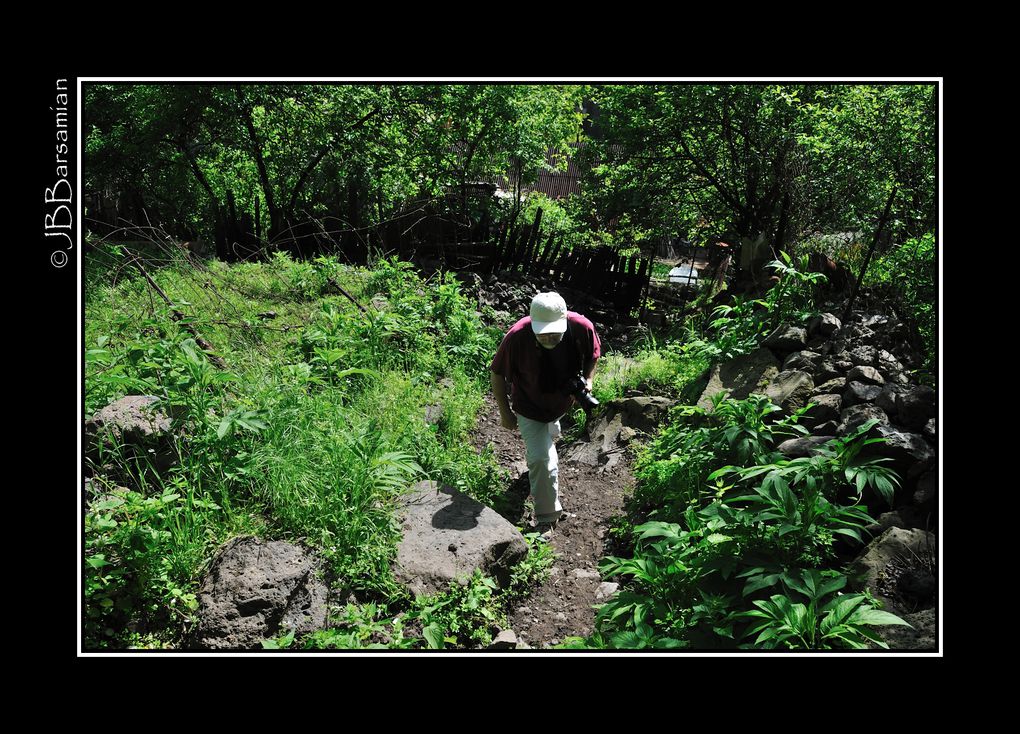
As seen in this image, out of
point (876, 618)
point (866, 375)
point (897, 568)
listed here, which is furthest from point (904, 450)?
point (876, 618)

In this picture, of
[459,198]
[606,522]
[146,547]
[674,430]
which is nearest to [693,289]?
[459,198]

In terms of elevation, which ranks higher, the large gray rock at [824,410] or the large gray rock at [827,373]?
the large gray rock at [827,373]

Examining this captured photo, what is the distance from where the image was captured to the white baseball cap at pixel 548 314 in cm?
413

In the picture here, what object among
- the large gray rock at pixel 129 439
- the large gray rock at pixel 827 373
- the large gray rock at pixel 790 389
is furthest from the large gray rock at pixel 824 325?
the large gray rock at pixel 129 439

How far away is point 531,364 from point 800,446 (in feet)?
5.67

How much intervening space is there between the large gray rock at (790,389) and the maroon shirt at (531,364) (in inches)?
57.8

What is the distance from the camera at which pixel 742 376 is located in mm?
5695

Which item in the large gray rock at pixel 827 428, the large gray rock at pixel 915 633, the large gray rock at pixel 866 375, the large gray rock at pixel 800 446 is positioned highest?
the large gray rock at pixel 866 375

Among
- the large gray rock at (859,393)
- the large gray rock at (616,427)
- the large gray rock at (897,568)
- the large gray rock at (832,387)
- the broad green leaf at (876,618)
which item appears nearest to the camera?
the broad green leaf at (876,618)

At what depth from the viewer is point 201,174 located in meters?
10.5

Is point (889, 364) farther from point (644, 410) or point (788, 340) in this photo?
point (644, 410)

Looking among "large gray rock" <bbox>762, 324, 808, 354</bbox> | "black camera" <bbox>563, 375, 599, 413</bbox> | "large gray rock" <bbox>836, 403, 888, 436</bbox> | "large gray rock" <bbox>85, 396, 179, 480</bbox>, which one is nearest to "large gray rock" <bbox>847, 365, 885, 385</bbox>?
"large gray rock" <bbox>836, 403, 888, 436</bbox>

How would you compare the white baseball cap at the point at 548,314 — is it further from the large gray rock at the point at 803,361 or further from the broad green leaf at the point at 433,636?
the large gray rock at the point at 803,361

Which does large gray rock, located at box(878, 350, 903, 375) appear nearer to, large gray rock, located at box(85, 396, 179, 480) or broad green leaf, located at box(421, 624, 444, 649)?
broad green leaf, located at box(421, 624, 444, 649)
